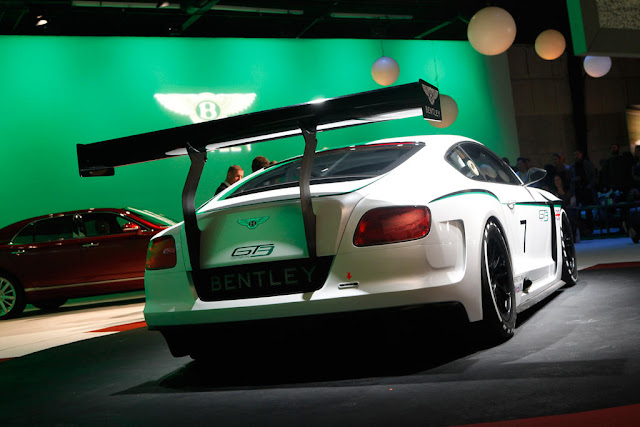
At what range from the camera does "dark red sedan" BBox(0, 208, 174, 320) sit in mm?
10453

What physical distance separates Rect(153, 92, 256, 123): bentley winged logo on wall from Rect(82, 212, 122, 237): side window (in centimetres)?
364

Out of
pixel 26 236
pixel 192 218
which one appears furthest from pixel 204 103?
pixel 192 218

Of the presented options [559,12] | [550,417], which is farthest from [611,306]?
[559,12]

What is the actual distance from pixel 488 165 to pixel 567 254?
1503 millimetres

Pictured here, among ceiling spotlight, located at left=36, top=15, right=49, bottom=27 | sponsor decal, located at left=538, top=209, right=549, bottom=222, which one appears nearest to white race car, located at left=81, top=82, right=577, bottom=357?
sponsor decal, located at left=538, top=209, right=549, bottom=222

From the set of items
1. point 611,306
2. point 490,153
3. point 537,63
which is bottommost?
point 611,306

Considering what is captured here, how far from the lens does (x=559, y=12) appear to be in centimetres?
1738

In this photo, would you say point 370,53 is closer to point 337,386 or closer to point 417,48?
point 417,48

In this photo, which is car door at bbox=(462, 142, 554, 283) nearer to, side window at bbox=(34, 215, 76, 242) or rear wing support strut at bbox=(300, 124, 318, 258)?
rear wing support strut at bbox=(300, 124, 318, 258)

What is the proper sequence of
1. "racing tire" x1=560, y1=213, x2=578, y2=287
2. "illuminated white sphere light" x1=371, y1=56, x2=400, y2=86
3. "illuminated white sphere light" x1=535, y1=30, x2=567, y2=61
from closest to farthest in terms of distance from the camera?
"racing tire" x1=560, y1=213, x2=578, y2=287, "illuminated white sphere light" x1=535, y1=30, x2=567, y2=61, "illuminated white sphere light" x1=371, y1=56, x2=400, y2=86

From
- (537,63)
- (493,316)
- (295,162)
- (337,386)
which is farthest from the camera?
(537,63)

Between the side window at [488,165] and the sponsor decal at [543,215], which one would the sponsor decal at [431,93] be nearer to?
the side window at [488,165]

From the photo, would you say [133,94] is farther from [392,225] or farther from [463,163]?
[392,225]

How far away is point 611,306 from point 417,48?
1250 centimetres
